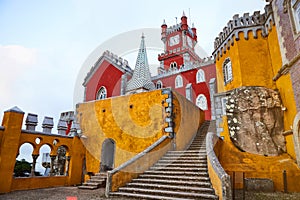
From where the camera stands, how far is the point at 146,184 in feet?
20.1

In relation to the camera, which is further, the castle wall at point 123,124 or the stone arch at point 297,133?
the castle wall at point 123,124

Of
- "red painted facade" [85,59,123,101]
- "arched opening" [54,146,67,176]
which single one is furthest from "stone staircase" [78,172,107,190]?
"red painted facade" [85,59,123,101]

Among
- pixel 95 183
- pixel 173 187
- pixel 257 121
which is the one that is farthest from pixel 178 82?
pixel 173 187

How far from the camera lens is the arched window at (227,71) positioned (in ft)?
35.8

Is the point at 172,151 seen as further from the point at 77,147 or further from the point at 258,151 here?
the point at 77,147

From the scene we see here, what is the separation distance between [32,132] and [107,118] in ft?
11.6

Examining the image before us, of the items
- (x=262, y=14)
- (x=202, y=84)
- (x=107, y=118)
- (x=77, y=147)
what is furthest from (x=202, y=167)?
(x=202, y=84)

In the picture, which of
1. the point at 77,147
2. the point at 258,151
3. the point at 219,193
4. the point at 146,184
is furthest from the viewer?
the point at 77,147

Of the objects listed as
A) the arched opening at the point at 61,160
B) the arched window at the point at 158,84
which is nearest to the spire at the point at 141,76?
the arched window at the point at 158,84

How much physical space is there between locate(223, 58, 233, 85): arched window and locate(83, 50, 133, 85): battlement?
42.8 ft

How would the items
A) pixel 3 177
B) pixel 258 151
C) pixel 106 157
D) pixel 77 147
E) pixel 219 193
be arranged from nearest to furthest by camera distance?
pixel 219 193 → pixel 3 177 → pixel 258 151 → pixel 77 147 → pixel 106 157

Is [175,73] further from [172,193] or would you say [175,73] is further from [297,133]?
[172,193]

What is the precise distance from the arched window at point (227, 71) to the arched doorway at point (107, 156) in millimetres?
7435

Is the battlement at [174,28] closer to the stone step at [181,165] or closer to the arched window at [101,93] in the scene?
the arched window at [101,93]
